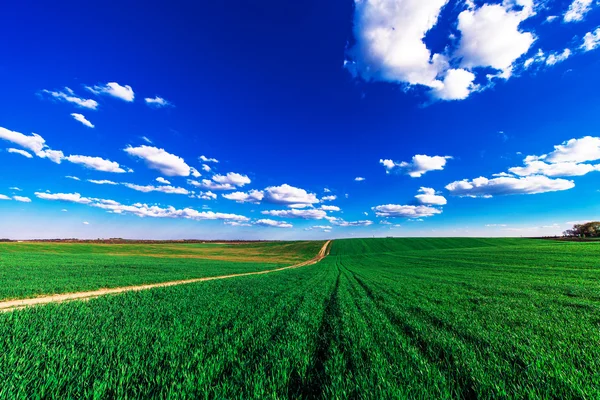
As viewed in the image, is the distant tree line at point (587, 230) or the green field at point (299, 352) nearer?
the green field at point (299, 352)

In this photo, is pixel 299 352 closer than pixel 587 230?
Yes

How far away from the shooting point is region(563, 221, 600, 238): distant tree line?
295 feet

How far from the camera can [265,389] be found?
11.4 ft

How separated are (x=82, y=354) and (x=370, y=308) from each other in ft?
32.0

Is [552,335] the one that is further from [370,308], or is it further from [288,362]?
[288,362]

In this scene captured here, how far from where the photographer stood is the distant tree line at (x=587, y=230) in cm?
8993

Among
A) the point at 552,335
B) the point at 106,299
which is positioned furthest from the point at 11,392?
the point at 552,335

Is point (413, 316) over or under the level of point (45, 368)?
under

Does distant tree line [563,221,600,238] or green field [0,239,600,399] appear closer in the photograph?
green field [0,239,600,399]

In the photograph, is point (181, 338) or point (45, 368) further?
point (181, 338)

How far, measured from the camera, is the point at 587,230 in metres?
93.4

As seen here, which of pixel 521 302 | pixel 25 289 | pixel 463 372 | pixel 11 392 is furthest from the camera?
pixel 25 289

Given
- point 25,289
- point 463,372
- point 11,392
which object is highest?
point 11,392

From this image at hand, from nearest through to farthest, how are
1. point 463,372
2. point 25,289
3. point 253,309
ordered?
point 463,372
point 253,309
point 25,289
